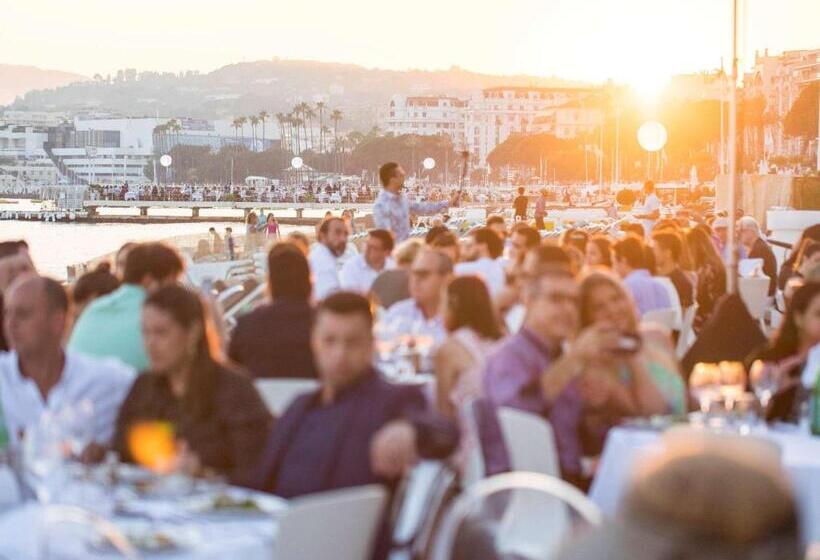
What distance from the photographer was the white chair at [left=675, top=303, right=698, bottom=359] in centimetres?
942

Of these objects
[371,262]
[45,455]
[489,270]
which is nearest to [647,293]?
[489,270]

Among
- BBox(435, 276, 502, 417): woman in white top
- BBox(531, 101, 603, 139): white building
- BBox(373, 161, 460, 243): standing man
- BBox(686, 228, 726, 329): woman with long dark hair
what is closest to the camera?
BBox(435, 276, 502, 417): woman in white top

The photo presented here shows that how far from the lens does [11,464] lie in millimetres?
4031

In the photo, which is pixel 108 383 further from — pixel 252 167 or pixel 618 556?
pixel 252 167

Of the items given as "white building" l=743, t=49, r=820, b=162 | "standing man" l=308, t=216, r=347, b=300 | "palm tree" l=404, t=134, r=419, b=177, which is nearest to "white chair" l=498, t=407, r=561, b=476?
"standing man" l=308, t=216, r=347, b=300

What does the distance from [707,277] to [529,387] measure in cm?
600

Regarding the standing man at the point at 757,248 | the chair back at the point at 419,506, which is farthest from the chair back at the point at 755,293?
the chair back at the point at 419,506

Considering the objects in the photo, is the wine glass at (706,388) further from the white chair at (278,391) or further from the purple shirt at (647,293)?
the purple shirt at (647,293)

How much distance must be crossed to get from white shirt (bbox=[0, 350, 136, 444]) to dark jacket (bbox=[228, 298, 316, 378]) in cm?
112

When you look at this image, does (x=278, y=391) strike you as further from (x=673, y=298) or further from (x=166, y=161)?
(x=166, y=161)

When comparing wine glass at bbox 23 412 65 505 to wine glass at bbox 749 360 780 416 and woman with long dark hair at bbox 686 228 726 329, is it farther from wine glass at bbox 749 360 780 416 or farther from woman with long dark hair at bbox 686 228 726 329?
woman with long dark hair at bbox 686 228 726 329

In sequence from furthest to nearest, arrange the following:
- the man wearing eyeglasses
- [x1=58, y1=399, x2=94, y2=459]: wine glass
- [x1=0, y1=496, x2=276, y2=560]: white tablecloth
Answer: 1. the man wearing eyeglasses
2. [x1=58, y1=399, x2=94, y2=459]: wine glass
3. [x1=0, y1=496, x2=276, y2=560]: white tablecloth

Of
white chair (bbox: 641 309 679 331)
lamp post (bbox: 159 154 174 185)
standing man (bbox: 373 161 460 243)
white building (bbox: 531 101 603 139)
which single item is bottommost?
white chair (bbox: 641 309 679 331)

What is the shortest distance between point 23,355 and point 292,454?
4.46ft
